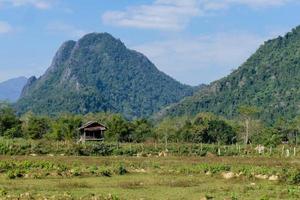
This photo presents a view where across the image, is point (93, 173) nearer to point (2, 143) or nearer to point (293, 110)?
point (2, 143)

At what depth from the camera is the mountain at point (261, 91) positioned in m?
157

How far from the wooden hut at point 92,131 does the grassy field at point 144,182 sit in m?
45.9

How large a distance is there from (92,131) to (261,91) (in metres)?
99.2

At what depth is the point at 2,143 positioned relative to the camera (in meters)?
58.7

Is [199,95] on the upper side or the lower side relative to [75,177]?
upper

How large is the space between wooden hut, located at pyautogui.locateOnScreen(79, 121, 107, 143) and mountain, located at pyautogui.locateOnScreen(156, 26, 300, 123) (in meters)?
70.7

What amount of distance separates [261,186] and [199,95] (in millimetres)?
171028

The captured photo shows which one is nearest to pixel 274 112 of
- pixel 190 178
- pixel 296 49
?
pixel 296 49

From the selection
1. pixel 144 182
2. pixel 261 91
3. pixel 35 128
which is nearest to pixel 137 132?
pixel 35 128

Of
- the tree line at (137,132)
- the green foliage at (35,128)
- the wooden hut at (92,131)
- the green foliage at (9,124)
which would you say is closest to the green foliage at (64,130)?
the tree line at (137,132)

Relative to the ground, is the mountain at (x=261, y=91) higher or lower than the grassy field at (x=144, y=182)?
higher

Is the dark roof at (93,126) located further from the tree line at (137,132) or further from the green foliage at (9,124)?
the green foliage at (9,124)

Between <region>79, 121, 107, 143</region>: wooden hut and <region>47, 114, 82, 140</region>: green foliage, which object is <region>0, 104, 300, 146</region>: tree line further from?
<region>79, 121, 107, 143</region>: wooden hut

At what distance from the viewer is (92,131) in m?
87.4
